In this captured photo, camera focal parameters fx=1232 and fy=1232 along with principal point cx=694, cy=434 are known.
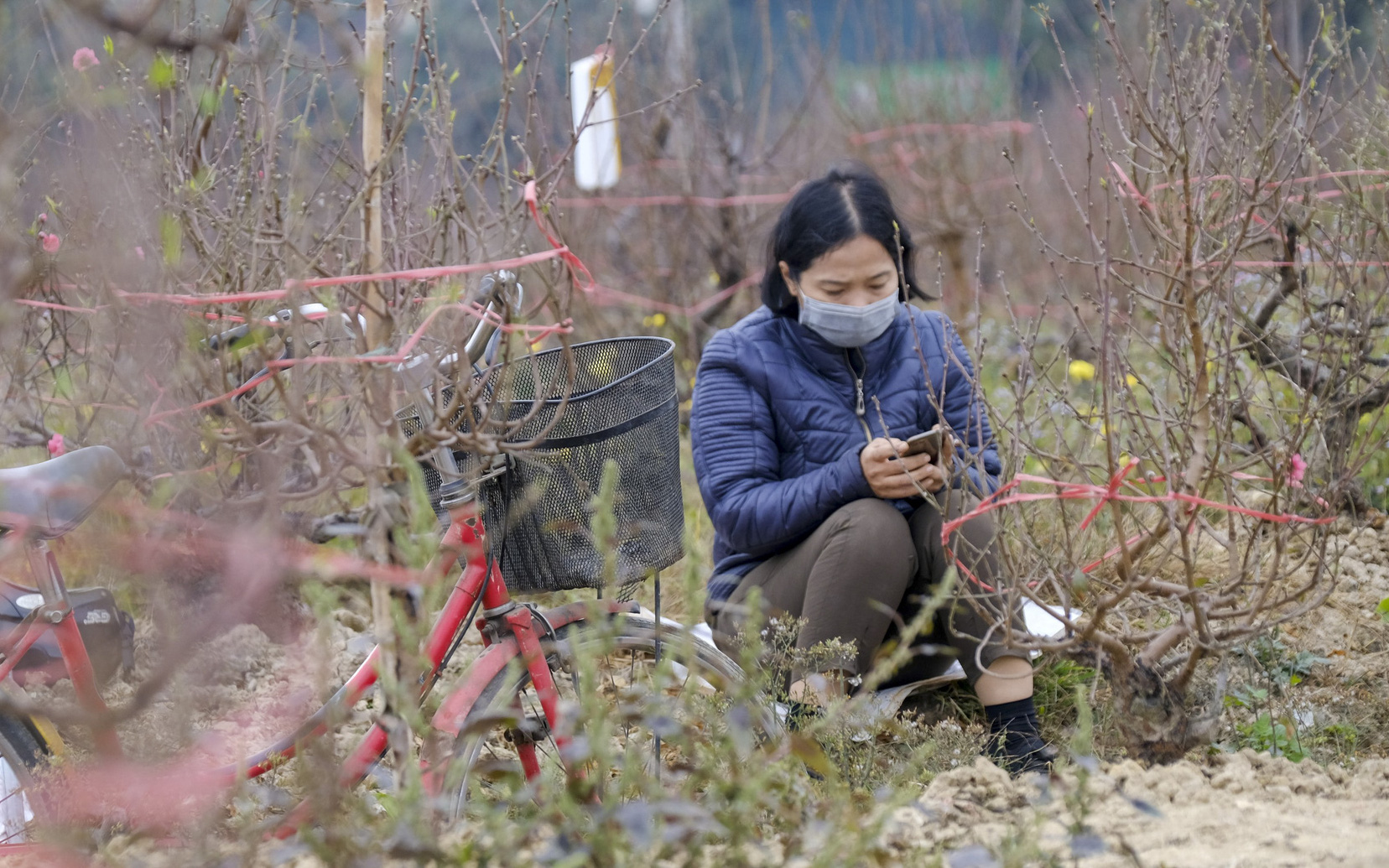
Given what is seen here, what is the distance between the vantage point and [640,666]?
2979mm

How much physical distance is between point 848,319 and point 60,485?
5.33ft

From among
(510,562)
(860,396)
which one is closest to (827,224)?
(860,396)

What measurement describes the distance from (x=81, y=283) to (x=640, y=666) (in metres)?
1.54

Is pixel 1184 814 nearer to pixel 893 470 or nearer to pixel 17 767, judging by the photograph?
pixel 893 470

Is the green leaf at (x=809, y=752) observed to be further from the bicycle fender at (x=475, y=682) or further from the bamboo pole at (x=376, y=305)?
the bicycle fender at (x=475, y=682)

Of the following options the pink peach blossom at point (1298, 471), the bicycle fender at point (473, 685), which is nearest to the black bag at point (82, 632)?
the bicycle fender at point (473, 685)

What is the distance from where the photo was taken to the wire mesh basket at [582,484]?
2.17 m

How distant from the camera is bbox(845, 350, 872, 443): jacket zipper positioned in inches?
113

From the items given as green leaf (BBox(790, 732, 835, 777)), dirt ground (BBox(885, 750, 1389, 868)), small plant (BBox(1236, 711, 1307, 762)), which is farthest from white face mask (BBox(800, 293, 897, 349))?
green leaf (BBox(790, 732, 835, 777))

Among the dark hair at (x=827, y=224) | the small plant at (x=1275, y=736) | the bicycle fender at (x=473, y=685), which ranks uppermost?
the dark hair at (x=827, y=224)

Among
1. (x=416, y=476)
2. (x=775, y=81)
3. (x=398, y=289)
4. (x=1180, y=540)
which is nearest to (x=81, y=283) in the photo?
(x=398, y=289)

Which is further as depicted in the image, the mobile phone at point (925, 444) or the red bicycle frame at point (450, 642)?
the mobile phone at point (925, 444)

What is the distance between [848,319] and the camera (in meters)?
2.79

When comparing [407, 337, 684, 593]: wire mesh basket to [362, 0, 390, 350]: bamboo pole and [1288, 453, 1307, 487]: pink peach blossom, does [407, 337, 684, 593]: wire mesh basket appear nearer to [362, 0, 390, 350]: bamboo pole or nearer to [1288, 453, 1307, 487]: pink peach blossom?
[362, 0, 390, 350]: bamboo pole
